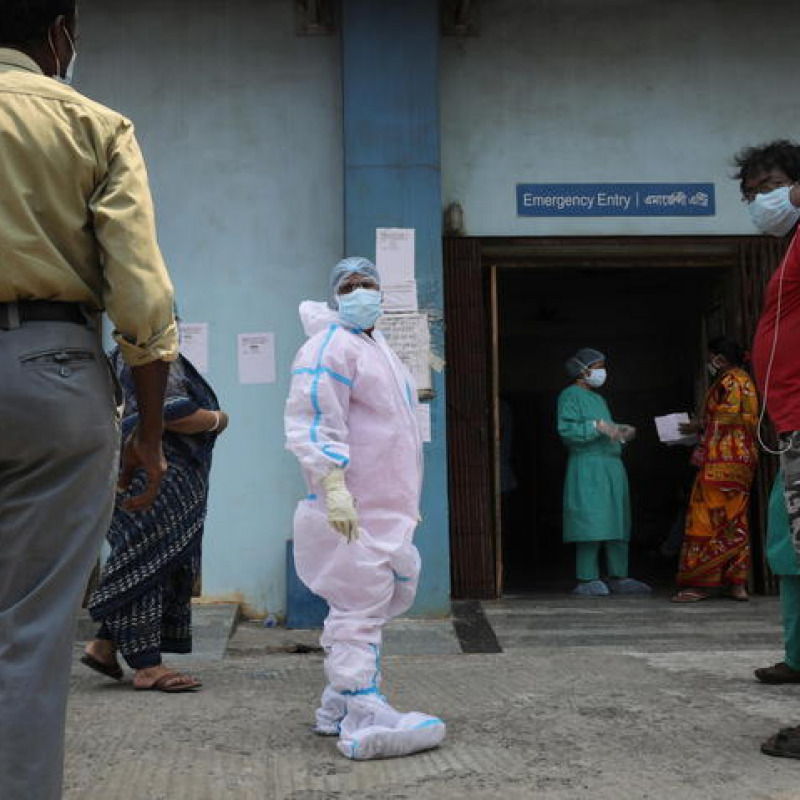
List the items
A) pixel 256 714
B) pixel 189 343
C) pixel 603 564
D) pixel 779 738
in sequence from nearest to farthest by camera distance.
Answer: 1. pixel 779 738
2. pixel 256 714
3. pixel 189 343
4. pixel 603 564

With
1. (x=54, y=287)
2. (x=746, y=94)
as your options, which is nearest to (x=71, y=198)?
(x=54, y=287)

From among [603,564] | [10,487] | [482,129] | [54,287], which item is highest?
[482,129]

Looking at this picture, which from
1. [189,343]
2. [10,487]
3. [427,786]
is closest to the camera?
[10,487]

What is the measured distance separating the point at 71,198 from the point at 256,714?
240 cm

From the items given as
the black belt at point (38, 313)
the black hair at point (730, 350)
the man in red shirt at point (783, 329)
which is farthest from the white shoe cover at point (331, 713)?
the black hair at point (730, 350)

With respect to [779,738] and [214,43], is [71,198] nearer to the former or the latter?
[779,738]

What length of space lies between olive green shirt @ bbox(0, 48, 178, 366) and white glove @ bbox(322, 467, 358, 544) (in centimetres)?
127

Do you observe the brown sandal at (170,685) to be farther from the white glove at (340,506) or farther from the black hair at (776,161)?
the black hair at (776,161)

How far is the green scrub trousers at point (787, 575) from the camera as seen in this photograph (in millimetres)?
4289

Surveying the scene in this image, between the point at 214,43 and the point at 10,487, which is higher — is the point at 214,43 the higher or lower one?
the higher one

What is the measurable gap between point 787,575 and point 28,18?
3.29m

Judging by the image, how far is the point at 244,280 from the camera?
7.24 meters

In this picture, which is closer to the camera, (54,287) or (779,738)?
(54,287)

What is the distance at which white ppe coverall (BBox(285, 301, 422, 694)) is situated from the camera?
361cm
